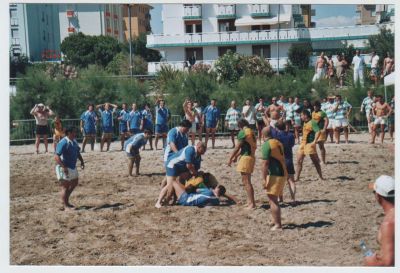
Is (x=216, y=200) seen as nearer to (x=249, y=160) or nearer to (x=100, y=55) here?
(x=249, y=160)

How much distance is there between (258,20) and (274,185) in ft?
31.8

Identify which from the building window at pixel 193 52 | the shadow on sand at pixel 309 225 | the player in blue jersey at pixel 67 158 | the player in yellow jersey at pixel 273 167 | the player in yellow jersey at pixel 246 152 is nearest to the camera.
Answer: the player in yellow jersey at pixel 273 167

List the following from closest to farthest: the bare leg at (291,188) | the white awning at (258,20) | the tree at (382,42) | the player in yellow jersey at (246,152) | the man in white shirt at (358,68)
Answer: the player in yellow jersey at (246,152) → the bare leg at (291,188) → the tree at (382,42) → the man in white shirt at (358,68) → the white awning at (258,20)

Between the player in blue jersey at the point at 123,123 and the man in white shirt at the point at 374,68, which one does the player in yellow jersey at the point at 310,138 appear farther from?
the player in blue jersey at the point at 123,123

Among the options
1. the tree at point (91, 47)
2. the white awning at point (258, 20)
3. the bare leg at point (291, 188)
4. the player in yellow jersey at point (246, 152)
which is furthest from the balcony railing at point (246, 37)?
the tree at point (91, 47)

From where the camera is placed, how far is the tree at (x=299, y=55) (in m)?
16.7

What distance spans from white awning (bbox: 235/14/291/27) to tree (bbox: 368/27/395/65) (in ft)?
9.15

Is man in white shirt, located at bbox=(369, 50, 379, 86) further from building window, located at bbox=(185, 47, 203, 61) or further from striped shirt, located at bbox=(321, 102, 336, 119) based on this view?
building window, located at bbox=(185, 47, 203, 61)

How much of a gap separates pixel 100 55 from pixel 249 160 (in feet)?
99.5

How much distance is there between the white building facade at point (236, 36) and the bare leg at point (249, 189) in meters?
8.23

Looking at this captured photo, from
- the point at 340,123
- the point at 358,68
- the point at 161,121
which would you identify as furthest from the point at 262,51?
the point at 161,121

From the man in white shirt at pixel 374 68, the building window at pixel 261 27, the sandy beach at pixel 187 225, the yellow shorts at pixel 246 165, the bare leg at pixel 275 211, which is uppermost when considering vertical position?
the building window at pixel 261 27
